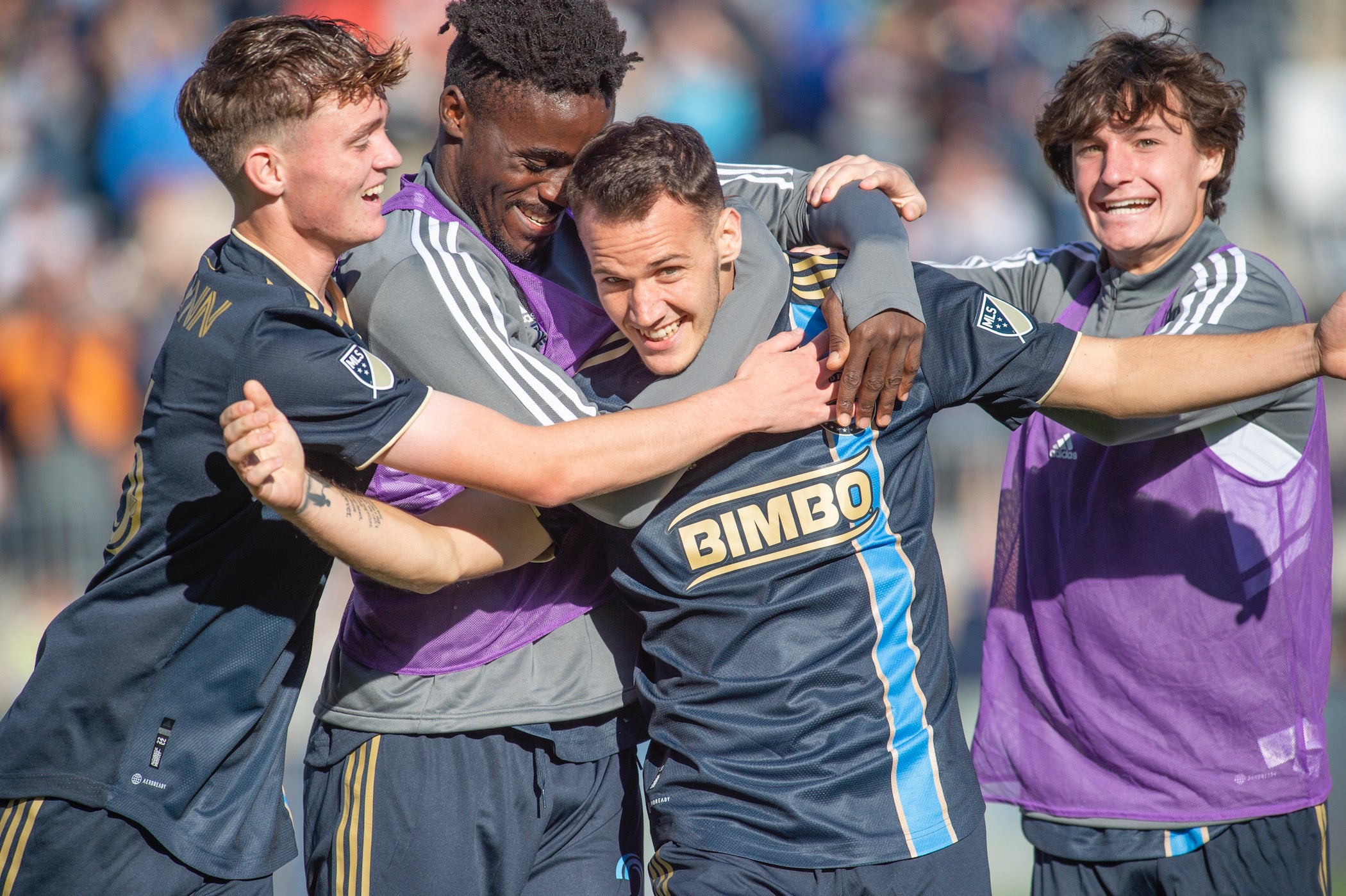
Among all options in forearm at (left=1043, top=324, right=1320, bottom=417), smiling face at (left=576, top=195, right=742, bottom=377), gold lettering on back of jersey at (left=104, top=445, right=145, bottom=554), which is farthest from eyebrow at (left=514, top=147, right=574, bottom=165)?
forearm at (left=1043, top=324, right=1320, bottom=417)

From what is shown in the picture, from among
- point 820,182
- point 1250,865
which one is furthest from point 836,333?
point 1250,865

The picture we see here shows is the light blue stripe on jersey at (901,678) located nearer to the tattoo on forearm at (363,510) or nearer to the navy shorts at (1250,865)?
the navy shorts at (1250,865)

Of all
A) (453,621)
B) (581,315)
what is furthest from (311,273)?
(453,621)

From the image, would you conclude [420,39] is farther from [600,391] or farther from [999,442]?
[600,391]

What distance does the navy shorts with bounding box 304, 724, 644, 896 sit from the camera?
2.90 m

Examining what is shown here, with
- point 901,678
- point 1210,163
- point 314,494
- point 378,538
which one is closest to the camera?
point 314,494

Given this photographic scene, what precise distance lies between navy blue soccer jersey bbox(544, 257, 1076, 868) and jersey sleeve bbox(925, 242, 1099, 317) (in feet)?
2.17

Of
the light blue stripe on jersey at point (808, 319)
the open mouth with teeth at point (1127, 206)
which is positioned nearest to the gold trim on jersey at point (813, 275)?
the light blue stripe on jersey at point (808, 319)

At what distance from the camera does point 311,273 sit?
112 inches

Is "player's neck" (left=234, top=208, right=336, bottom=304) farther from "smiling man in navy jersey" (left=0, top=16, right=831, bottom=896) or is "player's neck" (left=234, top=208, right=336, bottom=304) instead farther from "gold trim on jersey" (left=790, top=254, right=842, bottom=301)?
A: "gold trim on jersey" (left=790, top=254, right=842, bottom=301)

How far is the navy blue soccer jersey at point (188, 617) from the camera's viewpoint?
8.63 ft

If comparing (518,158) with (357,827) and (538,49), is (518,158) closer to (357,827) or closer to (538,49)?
(538,49)

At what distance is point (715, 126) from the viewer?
938cm

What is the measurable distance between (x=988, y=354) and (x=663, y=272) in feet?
2.44
